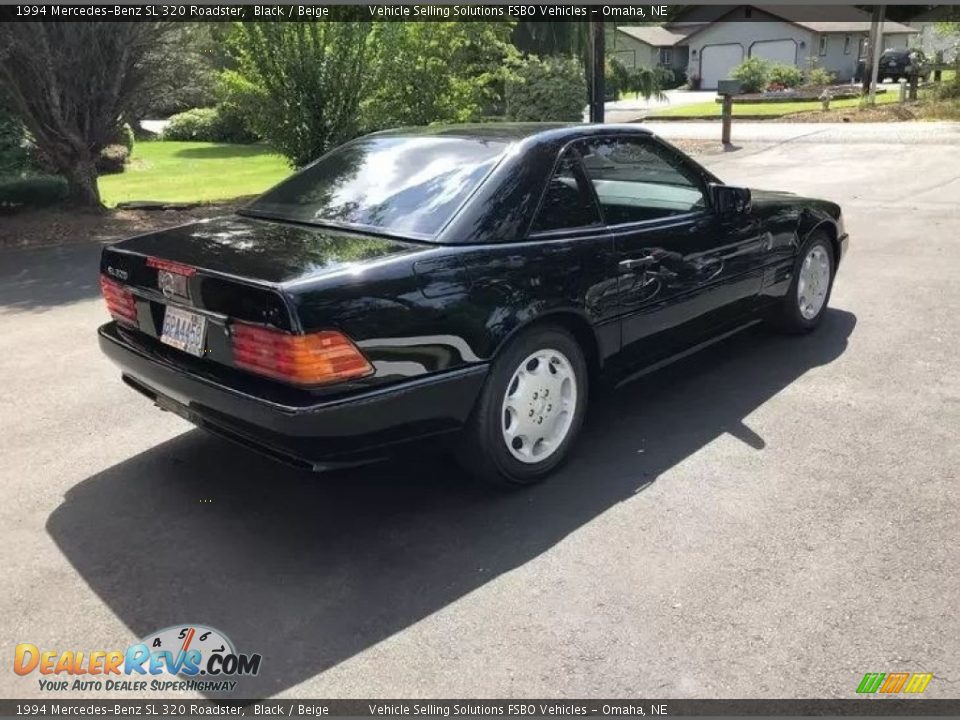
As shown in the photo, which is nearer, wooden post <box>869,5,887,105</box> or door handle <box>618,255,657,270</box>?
door handle <box>618,255,657,270</box>

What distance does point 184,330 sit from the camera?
10.9ft

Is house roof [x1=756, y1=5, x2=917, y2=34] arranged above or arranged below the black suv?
above

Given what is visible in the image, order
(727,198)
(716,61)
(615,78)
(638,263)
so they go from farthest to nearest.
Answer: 1. (716,61)
2. (615,78)
3. (727,198)
4. (638,263)

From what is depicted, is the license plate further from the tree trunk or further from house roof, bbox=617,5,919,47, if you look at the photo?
house roof, bbox=617,5,919,47

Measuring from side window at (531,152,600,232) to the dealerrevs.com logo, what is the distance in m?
2.10

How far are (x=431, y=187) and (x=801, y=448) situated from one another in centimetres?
215

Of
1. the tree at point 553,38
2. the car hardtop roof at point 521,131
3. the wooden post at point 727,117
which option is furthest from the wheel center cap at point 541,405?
the tree at point 553,38

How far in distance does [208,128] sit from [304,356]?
1213 inches

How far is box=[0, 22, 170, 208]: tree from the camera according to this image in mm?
10453

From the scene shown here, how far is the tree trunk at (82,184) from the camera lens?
37.9 ft

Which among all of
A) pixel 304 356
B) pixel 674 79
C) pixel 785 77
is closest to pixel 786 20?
pixel 674 79

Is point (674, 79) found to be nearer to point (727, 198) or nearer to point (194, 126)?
point (194, 126)

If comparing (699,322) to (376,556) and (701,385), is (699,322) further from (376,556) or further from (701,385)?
(376,556)

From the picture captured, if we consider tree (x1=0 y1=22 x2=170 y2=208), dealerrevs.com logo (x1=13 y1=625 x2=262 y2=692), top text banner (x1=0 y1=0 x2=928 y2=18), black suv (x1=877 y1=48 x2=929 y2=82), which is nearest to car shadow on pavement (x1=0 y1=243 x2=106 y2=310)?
tree (x1=0 y1=22 x2=170 y2=208)
